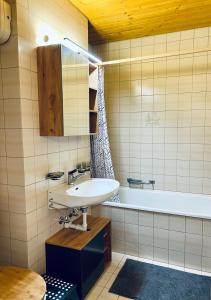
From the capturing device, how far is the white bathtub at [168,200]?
9.40 ft

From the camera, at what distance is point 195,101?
2.86 meters

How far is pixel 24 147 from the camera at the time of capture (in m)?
1.69

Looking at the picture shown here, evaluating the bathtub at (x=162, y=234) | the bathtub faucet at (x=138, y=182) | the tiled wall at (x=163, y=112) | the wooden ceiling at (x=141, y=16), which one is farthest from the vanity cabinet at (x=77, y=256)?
the wooden ceiling at (x=141, y=16)

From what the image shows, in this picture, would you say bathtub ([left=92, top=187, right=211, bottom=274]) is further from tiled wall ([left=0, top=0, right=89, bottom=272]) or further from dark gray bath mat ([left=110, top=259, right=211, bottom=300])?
tiled wall ([left=0, top=0, right=89, bottom=272])

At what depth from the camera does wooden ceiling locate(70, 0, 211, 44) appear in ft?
7.05

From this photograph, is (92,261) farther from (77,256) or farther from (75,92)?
(75,92)

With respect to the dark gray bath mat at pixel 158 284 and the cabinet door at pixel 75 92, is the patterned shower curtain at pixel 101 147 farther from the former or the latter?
the dark gray bath mat at pixel 158 284

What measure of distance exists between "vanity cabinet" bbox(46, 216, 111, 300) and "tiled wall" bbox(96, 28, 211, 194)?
1.34 metres

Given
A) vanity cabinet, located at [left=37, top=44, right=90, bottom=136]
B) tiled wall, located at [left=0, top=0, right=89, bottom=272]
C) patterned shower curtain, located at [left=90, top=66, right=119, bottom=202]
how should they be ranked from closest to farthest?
1. tiled wall, located at [left=0, top=0, right=89, bottom=272]
2. vanity cabinet, located at [left=37, top=44, right=90, bottom=136]
3. patterned shower curtain, located at [left=90, top=66, right=119, bottom=202]

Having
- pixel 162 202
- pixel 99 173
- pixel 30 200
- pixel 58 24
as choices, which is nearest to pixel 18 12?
pixel 58 24

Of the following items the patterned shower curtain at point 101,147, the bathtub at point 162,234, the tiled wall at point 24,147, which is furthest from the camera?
the patterned shower curtain at point 101,147

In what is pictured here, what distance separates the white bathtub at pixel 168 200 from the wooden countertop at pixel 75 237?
2.12 ft

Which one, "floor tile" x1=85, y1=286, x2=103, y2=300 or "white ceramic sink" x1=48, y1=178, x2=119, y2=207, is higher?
"white ceramic sink" x1=48, y1=178, x2=119, y2=207

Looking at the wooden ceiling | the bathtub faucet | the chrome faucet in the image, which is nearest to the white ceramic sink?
the chrome faucet
